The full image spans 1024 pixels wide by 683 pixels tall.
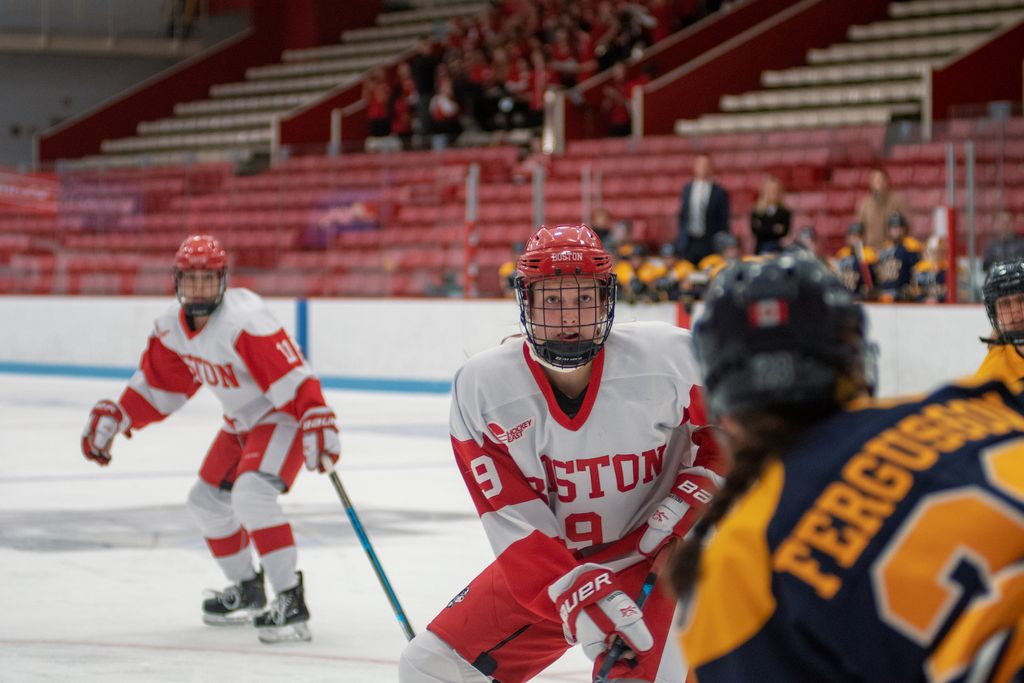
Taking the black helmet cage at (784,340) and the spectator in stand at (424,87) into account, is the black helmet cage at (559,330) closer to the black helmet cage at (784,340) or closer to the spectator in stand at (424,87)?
the black helmet cage at (784,340)

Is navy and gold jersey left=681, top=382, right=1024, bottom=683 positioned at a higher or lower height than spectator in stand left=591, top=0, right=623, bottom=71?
lower

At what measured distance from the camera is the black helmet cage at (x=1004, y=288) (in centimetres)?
307

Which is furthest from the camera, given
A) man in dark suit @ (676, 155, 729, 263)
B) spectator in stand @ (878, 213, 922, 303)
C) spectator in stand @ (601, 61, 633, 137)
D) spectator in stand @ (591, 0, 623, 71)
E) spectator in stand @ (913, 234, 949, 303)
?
spectator in stand @ (591, 0, 623, 71)

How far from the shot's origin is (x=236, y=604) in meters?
4.66

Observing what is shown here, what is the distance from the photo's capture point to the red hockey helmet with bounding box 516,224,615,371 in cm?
264

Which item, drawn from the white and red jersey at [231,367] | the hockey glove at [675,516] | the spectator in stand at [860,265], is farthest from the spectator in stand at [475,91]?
the hockey glove at [675,516]

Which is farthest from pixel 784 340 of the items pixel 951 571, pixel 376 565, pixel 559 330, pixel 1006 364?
pixel 376 565

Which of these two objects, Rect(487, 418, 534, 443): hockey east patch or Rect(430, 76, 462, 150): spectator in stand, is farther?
Rect(430, 76, 462, 150): spectator in stand

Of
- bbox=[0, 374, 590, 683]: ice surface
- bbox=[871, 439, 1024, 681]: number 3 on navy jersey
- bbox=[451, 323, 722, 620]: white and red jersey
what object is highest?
bbox=[871, 439, 1024, 681]: number 3 on navy jersey

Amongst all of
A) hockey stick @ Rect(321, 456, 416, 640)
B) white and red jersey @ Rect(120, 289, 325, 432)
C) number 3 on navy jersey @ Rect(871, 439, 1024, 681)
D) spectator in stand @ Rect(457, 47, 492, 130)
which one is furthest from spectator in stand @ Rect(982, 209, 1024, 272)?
number 3 on navy jersey @ Rect(871, 439, 1024, 681)

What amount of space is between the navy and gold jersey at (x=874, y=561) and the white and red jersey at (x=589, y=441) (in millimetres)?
1282

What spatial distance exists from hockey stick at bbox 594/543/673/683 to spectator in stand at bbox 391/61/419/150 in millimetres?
14617

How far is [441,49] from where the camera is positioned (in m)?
18.6

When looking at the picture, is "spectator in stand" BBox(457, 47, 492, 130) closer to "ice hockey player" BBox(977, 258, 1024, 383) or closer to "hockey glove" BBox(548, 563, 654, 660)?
"ice hockey player" BBox(977, 258, 1024, 383)
